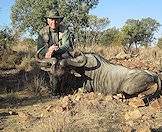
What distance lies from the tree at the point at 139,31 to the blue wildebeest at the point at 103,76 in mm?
22299

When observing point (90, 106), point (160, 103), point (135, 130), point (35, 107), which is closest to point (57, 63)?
point (35, 107)

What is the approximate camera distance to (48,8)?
85.7 feet

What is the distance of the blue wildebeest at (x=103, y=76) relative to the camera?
9.21 meters

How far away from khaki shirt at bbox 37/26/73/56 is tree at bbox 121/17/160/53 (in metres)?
21.7

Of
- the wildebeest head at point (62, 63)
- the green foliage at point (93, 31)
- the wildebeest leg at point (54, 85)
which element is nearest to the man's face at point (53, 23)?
the wildebeest head at point (62, 63)

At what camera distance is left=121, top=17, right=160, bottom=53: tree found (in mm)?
34862

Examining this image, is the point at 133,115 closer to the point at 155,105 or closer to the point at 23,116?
the point at 155,105

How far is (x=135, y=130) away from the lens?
6828mm

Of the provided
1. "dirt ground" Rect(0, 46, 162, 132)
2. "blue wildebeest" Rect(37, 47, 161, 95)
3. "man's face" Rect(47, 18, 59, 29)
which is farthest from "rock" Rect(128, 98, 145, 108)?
"man's face" Rect(47, 18, 59, 29)

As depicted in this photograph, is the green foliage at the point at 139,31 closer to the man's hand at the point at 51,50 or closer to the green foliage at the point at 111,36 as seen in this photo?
the green foliage at the point at 111,36

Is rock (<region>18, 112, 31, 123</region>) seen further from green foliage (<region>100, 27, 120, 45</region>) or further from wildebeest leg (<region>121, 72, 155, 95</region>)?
green foliage (<region>100, 27, 120, 45</region>)

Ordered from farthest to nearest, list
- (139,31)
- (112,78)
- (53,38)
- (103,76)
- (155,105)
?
1. (139,31)
2. (53,38)
3. (103,76)
4. (112,78)
5. (155,105)

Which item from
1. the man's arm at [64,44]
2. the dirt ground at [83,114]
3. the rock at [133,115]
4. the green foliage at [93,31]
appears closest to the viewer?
the dirt ground at [83,114]

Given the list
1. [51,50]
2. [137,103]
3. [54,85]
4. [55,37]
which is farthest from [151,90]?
[55,37]
